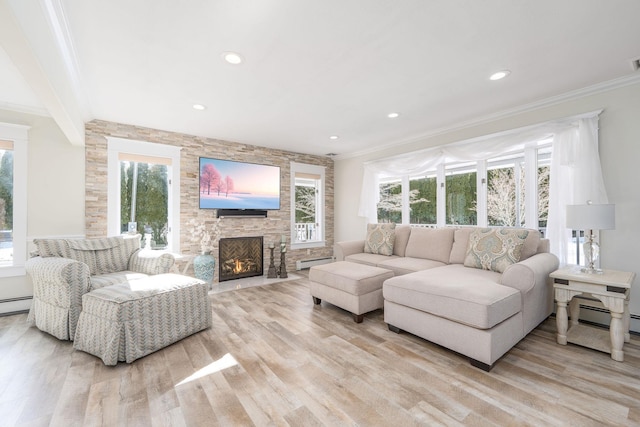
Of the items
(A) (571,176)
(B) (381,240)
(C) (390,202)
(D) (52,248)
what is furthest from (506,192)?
(D) (52,248)

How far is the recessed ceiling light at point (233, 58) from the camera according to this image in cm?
215

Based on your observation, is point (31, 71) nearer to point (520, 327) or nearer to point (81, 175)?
point (81, 175)

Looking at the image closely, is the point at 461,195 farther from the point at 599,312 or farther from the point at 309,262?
the point at 309,262

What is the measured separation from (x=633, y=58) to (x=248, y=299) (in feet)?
14.9

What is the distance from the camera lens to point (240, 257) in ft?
15.9

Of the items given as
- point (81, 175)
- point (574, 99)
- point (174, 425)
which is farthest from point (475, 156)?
point (81, 175)

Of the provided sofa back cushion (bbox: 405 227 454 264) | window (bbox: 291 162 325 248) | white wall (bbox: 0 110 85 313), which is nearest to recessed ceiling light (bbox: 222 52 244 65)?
white wall (bbox: 0 110 85 313)

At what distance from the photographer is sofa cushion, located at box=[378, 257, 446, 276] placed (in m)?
3.22

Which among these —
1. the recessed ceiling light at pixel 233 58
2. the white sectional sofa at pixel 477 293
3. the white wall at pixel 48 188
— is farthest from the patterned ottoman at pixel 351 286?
the white wall at pixel 48 188

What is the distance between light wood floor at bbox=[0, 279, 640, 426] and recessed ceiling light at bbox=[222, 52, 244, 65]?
240 centimetres

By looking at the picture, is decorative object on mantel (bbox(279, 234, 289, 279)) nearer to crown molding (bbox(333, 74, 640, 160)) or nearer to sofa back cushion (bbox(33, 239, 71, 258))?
crown molding (bbox(333, 74, 640, 160))

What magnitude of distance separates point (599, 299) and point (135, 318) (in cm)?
369

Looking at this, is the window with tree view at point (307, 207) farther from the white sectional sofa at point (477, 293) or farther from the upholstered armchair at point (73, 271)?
the upholstered armchair at point (73, 271)

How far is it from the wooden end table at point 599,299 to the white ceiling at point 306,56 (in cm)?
180
